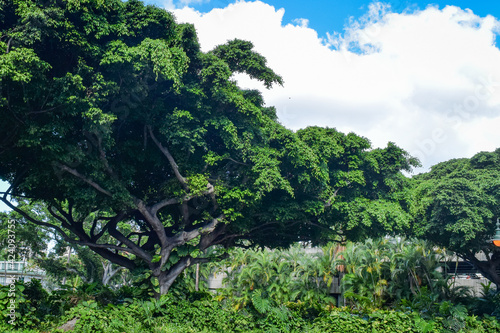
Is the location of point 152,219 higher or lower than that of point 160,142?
lower

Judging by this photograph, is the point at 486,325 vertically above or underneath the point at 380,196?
underneath

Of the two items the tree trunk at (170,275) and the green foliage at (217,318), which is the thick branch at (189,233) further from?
the green foliage at (217,318)

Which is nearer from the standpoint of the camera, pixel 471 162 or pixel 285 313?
pixel 285 313

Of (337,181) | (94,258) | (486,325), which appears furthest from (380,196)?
(94,258)

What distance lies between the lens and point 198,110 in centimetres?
1712

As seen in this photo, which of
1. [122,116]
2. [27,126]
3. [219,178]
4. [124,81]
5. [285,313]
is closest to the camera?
[27,126]

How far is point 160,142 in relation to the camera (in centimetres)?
1788

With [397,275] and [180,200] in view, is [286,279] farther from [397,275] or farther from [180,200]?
[180,200]

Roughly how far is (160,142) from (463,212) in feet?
49.4

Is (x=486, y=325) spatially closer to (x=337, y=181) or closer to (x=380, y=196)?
(x=380, y=196)

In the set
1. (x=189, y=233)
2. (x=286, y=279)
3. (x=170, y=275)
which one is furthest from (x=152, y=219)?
(x=286, y=279)

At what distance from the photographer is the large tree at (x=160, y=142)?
1380cm

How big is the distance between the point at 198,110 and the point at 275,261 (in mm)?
21520

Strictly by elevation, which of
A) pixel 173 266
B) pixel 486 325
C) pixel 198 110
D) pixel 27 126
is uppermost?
pixel 198 110
